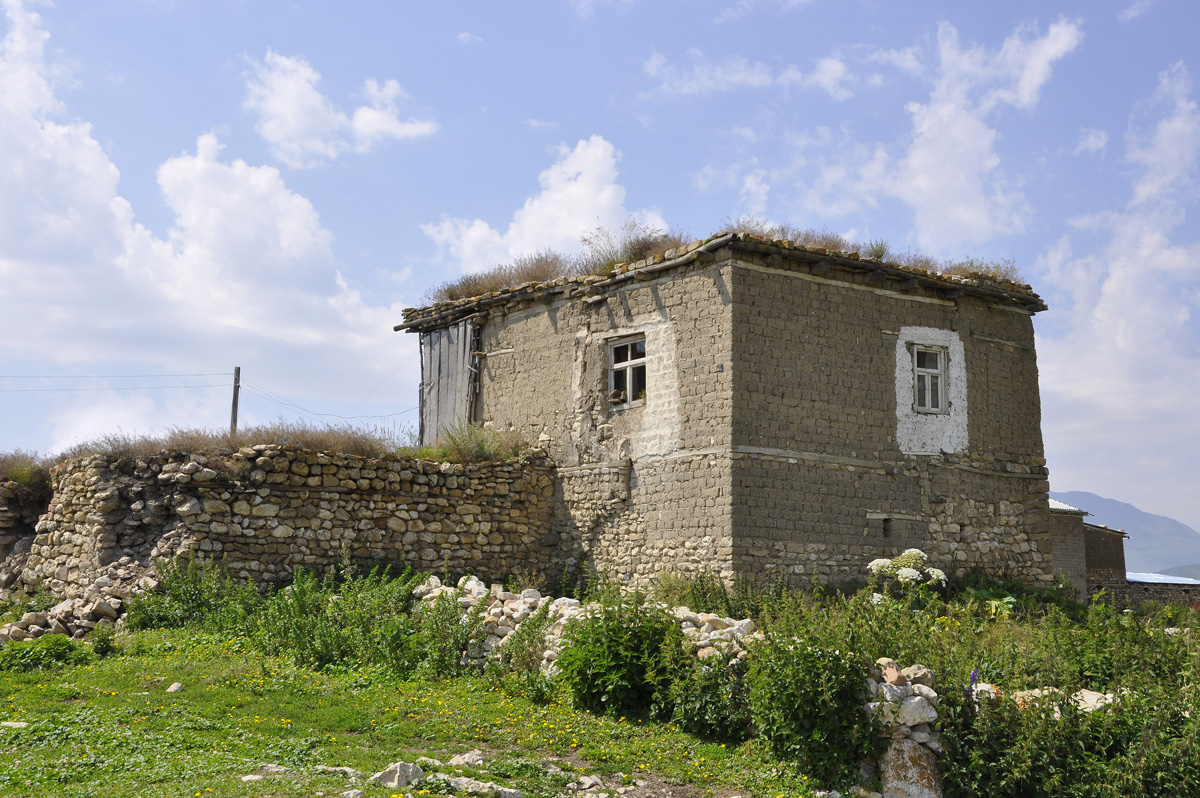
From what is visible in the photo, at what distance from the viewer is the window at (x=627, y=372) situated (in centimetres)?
1480

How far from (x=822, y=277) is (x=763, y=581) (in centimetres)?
457

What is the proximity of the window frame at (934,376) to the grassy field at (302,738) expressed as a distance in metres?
8.57

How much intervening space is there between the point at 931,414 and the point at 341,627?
9405 mm

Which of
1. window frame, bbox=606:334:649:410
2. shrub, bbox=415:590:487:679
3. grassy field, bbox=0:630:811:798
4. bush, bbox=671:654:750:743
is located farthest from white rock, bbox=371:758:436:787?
window frame, bbox=606:334:649:410

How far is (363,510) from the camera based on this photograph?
1385cm

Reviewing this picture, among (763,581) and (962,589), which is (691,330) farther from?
(962,589)

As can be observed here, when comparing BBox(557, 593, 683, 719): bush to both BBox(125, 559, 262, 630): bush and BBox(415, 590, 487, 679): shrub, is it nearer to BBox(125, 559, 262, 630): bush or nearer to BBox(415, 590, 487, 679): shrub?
BBox(415, 590, 487, 679): shrub

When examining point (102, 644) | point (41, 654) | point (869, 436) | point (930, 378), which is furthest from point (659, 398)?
point (41, 654)

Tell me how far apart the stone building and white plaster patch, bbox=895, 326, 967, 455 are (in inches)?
1.2

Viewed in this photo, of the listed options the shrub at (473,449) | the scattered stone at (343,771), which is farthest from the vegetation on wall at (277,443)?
the scattered stone at (343,771)

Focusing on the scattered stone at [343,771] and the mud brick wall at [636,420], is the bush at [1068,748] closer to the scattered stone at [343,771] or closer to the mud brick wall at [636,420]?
the scattered stone at [343,771]

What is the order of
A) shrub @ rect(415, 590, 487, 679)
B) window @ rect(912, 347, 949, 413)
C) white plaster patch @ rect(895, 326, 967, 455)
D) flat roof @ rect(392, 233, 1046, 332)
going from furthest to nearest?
1. window @ rect(912, 347, 949, 413)
2. white plaster patch @ rect(895, 326, 967, 455)
3. flat roof @ rect(392, 233, 1046, 332)
4. shrub @ rect(415, 590, 487, 679)

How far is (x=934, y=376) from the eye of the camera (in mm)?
15016

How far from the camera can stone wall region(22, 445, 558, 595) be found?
1283cm
